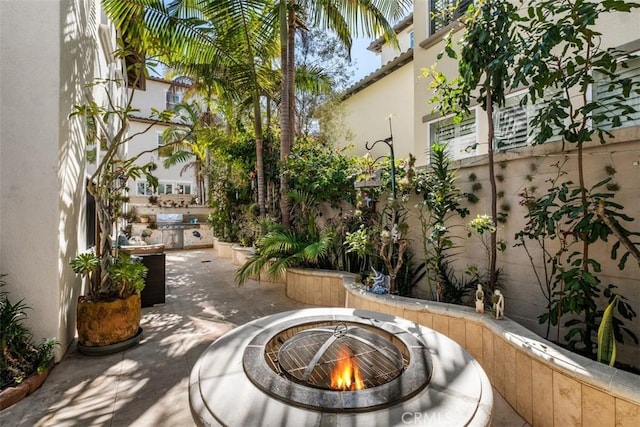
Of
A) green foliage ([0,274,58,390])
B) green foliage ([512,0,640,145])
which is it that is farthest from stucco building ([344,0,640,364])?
green foliage ([0,274,58,390])

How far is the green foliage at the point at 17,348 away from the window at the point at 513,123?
6306 millimetres

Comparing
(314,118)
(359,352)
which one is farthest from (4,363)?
(314,118)

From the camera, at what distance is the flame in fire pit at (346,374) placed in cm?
183

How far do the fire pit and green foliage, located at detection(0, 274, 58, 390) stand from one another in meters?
2.16

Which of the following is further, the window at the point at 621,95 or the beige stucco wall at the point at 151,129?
the beige stucco wall at the point at 151,129

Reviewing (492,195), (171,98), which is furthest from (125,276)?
(171,98)

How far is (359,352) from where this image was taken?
2.21m

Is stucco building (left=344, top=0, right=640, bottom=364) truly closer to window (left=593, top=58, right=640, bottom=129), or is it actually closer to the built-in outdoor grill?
window (left=593, top=58, right=640, bottom=129)

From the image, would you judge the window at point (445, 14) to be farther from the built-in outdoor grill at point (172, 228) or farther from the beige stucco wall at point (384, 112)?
the built-in outdoor grill at point (172, 228)

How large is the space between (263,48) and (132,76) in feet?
22.5

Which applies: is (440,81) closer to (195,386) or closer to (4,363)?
(195,386)

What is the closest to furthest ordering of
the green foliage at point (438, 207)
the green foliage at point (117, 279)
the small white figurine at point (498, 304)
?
the small white figurine at point (498, 304)
the green foliage at point (117, 279)
the green foliage at point (438, 207)

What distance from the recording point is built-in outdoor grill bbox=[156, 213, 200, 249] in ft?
42.4

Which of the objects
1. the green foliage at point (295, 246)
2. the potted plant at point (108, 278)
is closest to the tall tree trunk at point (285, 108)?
the green foliage at point (295, 246)
